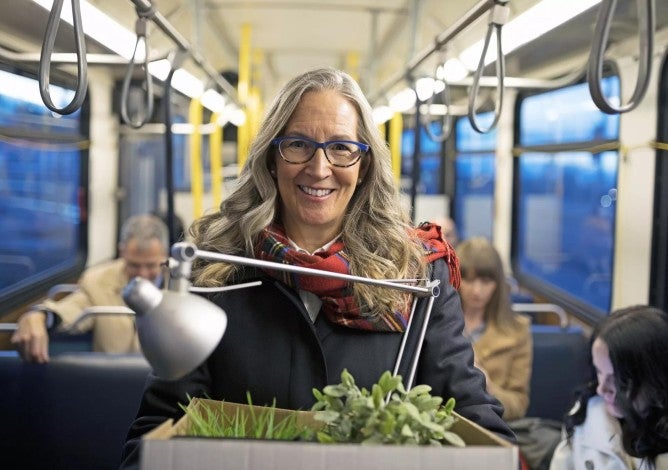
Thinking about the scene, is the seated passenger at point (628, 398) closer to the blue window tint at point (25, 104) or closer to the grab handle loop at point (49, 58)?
the grab handle loop at point (49, 58)

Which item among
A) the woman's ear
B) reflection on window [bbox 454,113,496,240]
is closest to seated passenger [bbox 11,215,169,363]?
the woman's ear

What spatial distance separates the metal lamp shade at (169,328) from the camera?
81 centimetres

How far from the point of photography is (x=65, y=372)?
113 inches

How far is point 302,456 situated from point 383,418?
141 mm

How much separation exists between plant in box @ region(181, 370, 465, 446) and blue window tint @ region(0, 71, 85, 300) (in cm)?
279

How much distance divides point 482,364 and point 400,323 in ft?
6.13

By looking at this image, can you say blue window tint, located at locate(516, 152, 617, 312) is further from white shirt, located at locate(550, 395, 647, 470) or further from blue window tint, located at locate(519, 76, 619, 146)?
white shirt, located at locate(550, 395, 647, 470)

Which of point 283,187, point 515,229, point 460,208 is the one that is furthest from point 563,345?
point 460,208

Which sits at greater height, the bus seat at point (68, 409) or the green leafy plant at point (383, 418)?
the green leafy plant at point (383, 418)

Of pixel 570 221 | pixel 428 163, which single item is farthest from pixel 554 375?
pixel 428 163

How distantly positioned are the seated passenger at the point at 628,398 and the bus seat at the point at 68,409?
5.13 feet

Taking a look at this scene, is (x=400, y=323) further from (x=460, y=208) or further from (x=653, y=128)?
(x=460, y=208)

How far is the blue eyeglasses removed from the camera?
1.46 m

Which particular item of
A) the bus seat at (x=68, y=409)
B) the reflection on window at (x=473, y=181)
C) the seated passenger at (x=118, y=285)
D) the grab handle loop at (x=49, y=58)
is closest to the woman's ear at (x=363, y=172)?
the grab handle loop at (x=49, y=58)
